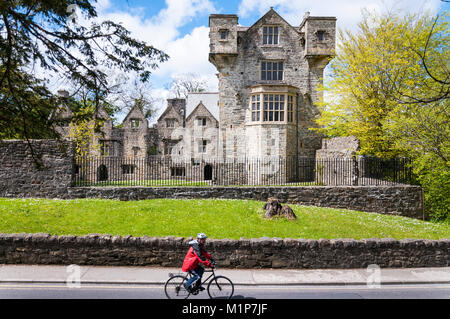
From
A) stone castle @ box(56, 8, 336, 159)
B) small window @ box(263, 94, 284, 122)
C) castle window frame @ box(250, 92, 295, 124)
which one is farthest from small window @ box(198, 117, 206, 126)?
small window @ box(263, 94, 284, 122)

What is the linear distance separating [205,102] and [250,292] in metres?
33.4

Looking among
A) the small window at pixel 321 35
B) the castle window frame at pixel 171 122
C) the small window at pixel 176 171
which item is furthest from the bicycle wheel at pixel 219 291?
the castle window frame at pixel 171 122

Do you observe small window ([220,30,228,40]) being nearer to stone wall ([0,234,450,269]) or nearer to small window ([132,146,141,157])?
small window ([132,146,141,157])

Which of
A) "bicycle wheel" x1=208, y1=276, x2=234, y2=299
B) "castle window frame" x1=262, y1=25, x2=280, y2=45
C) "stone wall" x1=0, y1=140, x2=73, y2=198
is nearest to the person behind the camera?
"bicycle wheel" x1=208, y1=276, x2=234, y2=299

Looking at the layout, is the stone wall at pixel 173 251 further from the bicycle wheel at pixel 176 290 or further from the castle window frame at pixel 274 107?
the castle window frame at pixel 274 107

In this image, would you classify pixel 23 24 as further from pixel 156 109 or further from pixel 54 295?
pixel 156 109

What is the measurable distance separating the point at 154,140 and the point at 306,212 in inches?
1125

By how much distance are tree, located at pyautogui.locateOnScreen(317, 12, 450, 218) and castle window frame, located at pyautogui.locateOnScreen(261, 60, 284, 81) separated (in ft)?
15.1

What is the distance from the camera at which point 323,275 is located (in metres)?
9.66

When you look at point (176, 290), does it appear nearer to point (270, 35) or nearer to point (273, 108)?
point (273, 108)

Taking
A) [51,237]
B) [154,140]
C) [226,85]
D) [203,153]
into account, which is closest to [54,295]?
[51,237]

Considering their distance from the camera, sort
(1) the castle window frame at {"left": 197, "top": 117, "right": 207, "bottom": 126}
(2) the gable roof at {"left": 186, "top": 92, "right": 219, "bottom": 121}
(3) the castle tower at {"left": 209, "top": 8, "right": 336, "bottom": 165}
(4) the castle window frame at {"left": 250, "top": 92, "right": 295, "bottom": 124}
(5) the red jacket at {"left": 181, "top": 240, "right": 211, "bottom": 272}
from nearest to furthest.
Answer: (5) the red jacket at {"left": 181, "top": 240, "right": 211, "bottom": 272}
(4) the castle window frame at {"left": 250, "top": 92, "right": 295, "bottom": 124}
(3) the castle tower at {"left": 209, "top": 8, "right": 336, "bottom": 165}
(1) the castle window frame at {"left": 197, "top": 117, "right": 207, "bottom": 126}
(2) the gable roof at {"left": 186, "top": 92, "right": 219, "bottom": 121}

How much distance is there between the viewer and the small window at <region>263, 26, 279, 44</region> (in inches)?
A: 1120

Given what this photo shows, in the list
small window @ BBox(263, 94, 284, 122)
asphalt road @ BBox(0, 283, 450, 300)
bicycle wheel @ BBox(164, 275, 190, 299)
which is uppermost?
small window @ BBox(263, 94, 284, 122)
